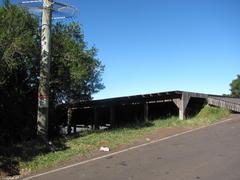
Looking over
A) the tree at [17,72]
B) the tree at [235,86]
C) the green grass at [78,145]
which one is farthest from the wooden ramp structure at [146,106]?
the tree at [235,86]

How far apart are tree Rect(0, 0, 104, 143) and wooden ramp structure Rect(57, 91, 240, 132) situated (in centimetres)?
309

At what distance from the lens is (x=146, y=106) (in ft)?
74.4

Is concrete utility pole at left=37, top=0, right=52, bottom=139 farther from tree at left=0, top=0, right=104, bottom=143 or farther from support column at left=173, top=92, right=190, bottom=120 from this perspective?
support column at left=173, top=92, right=190, bottom=120

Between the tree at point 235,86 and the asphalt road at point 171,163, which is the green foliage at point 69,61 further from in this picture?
the tree at point 235,86

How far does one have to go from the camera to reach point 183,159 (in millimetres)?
11875

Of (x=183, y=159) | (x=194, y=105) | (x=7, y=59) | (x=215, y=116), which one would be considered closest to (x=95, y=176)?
(x=183, y=159)

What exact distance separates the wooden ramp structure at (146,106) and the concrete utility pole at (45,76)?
602cm

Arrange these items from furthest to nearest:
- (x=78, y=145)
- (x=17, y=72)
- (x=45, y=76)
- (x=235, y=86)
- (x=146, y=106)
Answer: (x=235, y=86), (x=146, y=106), (x=17, y=72), (x=45, y=76), (x=78, y=145)

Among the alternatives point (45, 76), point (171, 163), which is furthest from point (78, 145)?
point (171, 163)

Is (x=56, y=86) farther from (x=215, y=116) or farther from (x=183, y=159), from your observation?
(x=183, y=159)

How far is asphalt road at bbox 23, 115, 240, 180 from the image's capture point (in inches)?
402

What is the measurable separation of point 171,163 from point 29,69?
10.6 m

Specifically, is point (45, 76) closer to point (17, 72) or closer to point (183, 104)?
point (17, 72)

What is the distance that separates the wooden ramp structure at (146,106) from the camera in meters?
21.0
